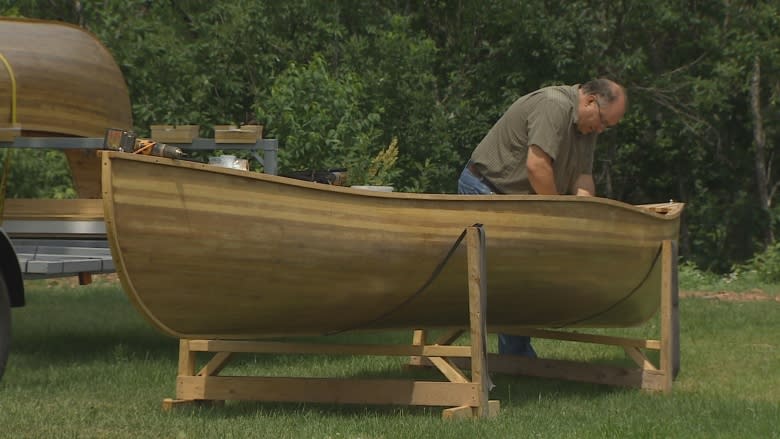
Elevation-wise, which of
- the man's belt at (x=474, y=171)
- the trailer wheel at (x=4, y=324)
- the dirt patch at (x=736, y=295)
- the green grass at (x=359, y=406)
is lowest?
the dirt patch at (x=736, y=295)

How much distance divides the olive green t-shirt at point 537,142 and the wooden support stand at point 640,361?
0.71m

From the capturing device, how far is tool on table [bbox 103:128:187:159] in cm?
583

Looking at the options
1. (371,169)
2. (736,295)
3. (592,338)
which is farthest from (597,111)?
(371,169)

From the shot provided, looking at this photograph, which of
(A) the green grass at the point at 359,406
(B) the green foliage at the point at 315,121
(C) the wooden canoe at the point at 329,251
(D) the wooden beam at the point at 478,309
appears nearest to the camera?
(C) the wooden canoe at the point at 329,251

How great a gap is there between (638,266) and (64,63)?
4.40 meters

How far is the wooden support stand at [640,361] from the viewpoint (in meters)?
7.56

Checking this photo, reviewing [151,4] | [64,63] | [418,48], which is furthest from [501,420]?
[151,4]

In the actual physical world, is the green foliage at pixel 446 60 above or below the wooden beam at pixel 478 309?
above

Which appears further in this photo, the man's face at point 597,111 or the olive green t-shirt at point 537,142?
the man's face at point 597,111

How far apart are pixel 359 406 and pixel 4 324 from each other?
1986 millimetres

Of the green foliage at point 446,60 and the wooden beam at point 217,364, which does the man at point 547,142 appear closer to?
the wooden beam at point 217,364

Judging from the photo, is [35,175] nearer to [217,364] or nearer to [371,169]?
[371,169]

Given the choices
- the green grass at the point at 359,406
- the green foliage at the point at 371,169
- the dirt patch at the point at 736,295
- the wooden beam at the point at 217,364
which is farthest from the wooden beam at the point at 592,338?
the green foliage at the point at 371,169

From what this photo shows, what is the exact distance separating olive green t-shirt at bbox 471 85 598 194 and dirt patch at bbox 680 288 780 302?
18.9ft
